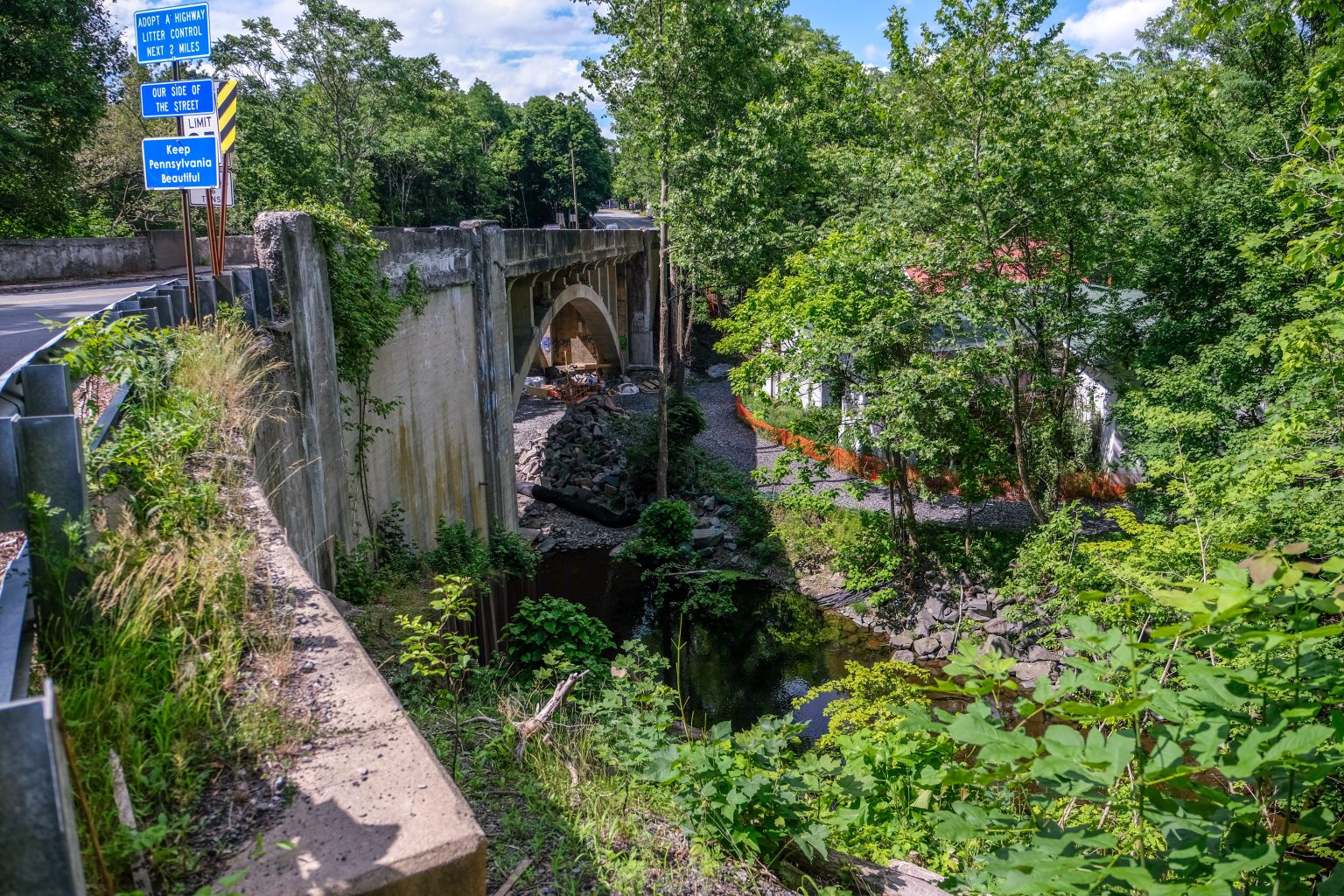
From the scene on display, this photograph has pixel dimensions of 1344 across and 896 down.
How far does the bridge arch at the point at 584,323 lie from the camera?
58.8ft

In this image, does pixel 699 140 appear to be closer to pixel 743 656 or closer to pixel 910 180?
pixel 910 180

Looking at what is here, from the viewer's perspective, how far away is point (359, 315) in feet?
30.0

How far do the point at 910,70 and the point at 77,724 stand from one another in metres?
13.3

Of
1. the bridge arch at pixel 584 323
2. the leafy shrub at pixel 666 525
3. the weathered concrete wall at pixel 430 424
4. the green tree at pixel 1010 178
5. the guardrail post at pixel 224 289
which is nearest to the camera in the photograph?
the guardrail post at pixel 224 289

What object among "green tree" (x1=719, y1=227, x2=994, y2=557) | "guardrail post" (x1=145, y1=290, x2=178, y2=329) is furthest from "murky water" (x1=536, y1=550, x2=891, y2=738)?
"guardrail post" (x1=145, y1=290, x2=178, y2=329)

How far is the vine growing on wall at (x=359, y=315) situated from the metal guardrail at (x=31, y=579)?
2.40 metres

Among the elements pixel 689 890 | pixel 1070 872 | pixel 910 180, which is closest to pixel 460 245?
pixel 910 180

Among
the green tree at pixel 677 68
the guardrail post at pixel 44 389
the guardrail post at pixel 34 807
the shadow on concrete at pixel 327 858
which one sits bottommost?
the shadow on concrete at pixel 327 858

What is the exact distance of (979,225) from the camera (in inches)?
508

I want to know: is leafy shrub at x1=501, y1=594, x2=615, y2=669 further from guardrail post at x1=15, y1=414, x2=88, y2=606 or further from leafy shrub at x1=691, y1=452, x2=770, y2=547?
leafy shrub at x1=691, y1=452, x2=770, y2=547

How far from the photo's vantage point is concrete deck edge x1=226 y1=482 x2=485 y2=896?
1.99 m

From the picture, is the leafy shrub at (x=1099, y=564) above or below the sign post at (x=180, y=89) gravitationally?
below

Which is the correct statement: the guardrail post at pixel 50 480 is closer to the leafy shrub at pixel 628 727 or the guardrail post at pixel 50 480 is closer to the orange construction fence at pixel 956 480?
the leafy shrub at pixel 628 727

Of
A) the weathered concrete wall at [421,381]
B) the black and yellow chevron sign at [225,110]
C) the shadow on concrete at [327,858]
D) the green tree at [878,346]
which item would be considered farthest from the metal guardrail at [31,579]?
the green tree at [878,346]
